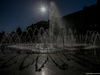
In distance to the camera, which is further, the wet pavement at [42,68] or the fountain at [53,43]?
the fountain at [53,43]

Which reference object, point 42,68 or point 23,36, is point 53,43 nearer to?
point 42,68

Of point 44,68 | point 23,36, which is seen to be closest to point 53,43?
point 44,68

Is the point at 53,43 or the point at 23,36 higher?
the point at 23,36

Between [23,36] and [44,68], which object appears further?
[23,36]

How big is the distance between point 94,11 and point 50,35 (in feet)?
80.7

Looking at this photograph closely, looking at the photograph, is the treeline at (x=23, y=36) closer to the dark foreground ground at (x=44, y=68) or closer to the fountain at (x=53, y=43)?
the fountain at (x=53, y=43)

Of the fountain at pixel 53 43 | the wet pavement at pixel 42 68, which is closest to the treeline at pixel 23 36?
the fountain at pixel 53 43

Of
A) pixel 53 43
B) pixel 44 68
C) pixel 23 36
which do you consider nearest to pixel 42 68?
pixel 44 68

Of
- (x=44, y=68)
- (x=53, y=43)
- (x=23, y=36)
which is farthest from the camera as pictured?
(x=23, y=36)

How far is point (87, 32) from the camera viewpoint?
1526 inches

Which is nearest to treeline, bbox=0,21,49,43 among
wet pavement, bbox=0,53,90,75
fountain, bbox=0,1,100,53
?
fountain, bbox=0,1,100,53

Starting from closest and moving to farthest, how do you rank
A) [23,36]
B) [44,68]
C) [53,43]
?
[44,68], [53,43], [23,36]

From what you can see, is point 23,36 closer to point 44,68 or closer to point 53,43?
point 53,43

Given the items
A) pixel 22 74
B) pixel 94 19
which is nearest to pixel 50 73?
pixel 22 74
